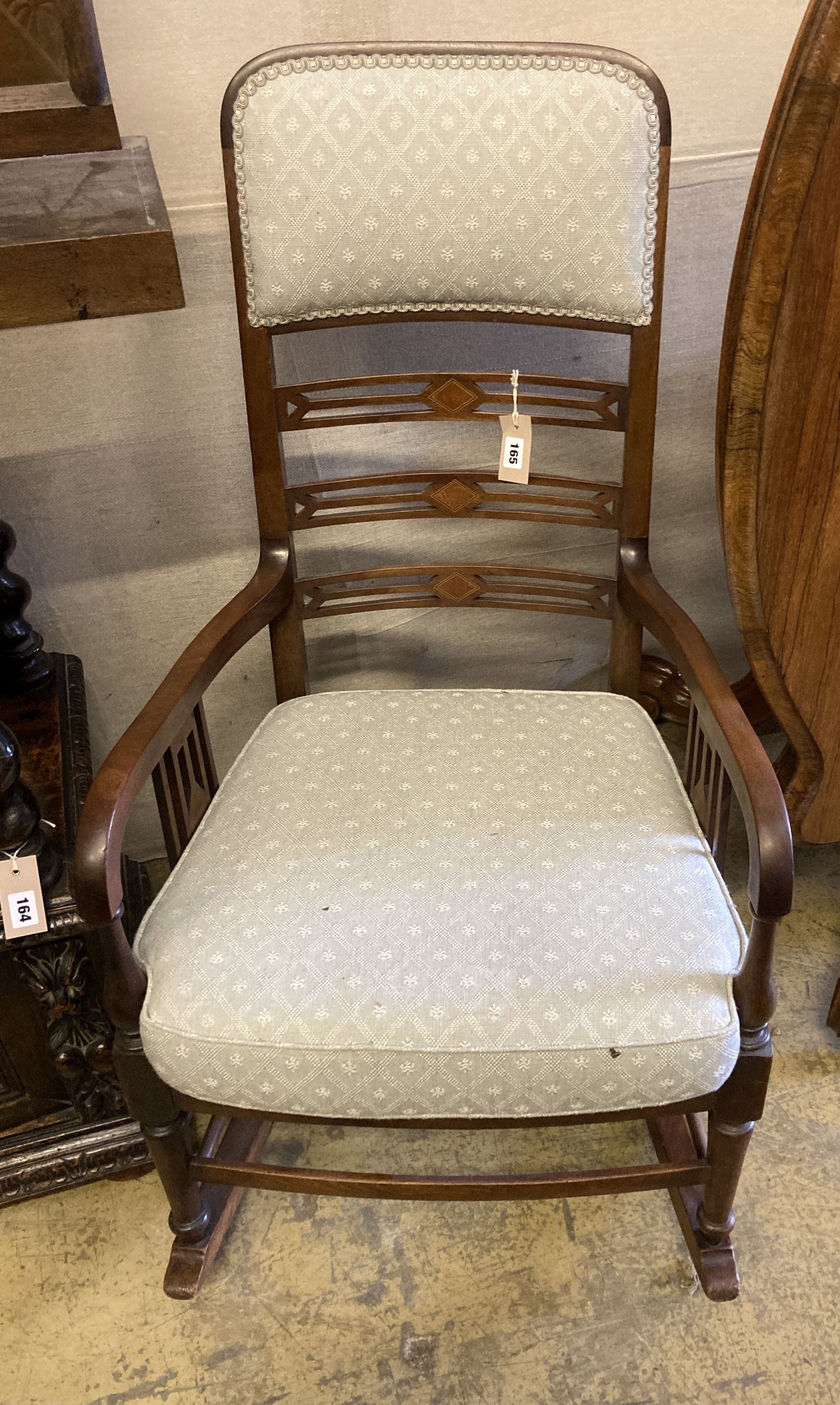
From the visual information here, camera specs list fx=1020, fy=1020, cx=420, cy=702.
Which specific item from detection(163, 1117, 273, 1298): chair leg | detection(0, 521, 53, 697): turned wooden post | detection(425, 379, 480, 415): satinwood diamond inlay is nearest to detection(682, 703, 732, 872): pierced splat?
detection(425, 379, 480, 415): satinwood diamond inlay

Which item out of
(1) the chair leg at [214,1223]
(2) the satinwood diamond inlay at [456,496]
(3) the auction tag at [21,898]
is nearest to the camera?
(3) the auction tag at [21,898]

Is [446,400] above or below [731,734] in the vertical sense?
above

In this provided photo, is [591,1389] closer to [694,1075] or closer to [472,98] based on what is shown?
[694,1075]

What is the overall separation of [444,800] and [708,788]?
0.28m

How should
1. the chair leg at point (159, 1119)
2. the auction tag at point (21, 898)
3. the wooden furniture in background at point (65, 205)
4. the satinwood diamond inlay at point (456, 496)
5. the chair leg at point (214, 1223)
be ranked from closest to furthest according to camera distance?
the wooden furniture in background at point (65, 205)
the chair leg at point (159, 1119)
the auction tag at point (21, 898)
the chair leg at point (214, 1223)
the satinwood diamond inlay at point (456, 496)

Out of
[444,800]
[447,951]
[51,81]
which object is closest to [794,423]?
[444,800]

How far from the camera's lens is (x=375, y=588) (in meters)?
1.33

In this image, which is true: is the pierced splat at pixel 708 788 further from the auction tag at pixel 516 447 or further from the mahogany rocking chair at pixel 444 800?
the auction tag at pixel 516 447

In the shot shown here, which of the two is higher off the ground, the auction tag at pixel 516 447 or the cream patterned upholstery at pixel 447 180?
the cream patterned upholstery at pixel 447 180

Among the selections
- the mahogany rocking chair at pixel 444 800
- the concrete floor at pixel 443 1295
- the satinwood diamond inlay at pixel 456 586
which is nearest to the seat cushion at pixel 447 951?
the mahogany rocking chair at pixel 444 800

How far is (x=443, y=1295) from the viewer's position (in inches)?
46.4

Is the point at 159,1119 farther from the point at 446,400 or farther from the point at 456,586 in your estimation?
the point at 446,400

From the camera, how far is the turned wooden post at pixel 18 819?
1028 millimetres

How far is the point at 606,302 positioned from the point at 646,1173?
0.91 metres
